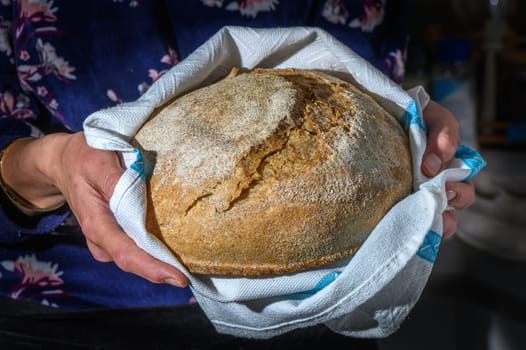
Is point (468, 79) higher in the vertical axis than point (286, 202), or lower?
lower

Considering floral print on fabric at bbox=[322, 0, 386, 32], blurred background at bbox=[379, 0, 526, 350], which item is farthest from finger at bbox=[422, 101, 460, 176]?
blurred background at bbox=[379, 0, 526, 350]

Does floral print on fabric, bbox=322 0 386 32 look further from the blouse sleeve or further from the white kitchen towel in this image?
the blouse sleeve

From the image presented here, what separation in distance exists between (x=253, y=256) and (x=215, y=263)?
0.04 metres

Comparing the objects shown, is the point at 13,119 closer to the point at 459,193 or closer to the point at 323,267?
the point at 323,267

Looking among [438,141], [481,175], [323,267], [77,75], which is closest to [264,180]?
[323,267]

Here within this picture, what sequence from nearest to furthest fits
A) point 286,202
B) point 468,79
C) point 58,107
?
1. point 286,202
2. point 58,107
3. point 468,79

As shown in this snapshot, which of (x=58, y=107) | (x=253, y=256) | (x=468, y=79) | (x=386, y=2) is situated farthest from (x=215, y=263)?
(x=468, y=79)

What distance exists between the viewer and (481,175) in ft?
5.28

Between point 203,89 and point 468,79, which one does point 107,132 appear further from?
point 468,79

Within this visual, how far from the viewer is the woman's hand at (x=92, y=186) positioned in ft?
1.79

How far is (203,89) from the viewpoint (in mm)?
636

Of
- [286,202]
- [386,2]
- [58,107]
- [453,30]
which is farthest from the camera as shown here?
[453,30]

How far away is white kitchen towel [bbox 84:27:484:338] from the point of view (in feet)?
1.83

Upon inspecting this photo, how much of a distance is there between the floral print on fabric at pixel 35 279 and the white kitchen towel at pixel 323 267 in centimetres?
30
